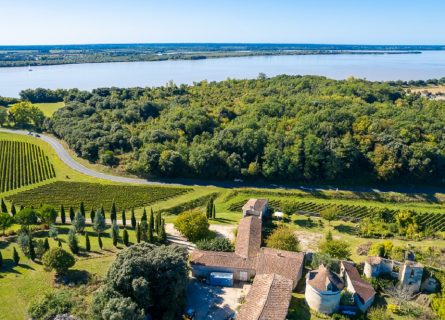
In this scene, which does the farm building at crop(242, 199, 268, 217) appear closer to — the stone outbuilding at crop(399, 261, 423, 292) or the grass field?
the stone outbuilding at crop(399, 261, 423, 292)

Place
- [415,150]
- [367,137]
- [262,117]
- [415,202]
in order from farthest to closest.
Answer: [262,117] < [367,137] < [415,150] < [415,202]

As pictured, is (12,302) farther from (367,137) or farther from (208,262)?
(367,137)

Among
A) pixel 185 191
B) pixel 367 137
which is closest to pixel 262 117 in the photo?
pixel 367 137

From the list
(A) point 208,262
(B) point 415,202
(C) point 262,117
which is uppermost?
(C) point 262,117

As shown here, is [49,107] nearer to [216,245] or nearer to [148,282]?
[216,245]

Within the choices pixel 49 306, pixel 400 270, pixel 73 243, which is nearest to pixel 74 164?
pixel 73 243

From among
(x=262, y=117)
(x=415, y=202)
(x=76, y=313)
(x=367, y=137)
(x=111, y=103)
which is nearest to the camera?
(x=76, y=313)

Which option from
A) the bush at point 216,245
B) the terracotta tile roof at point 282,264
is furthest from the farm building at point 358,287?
the bush at point 216,245
